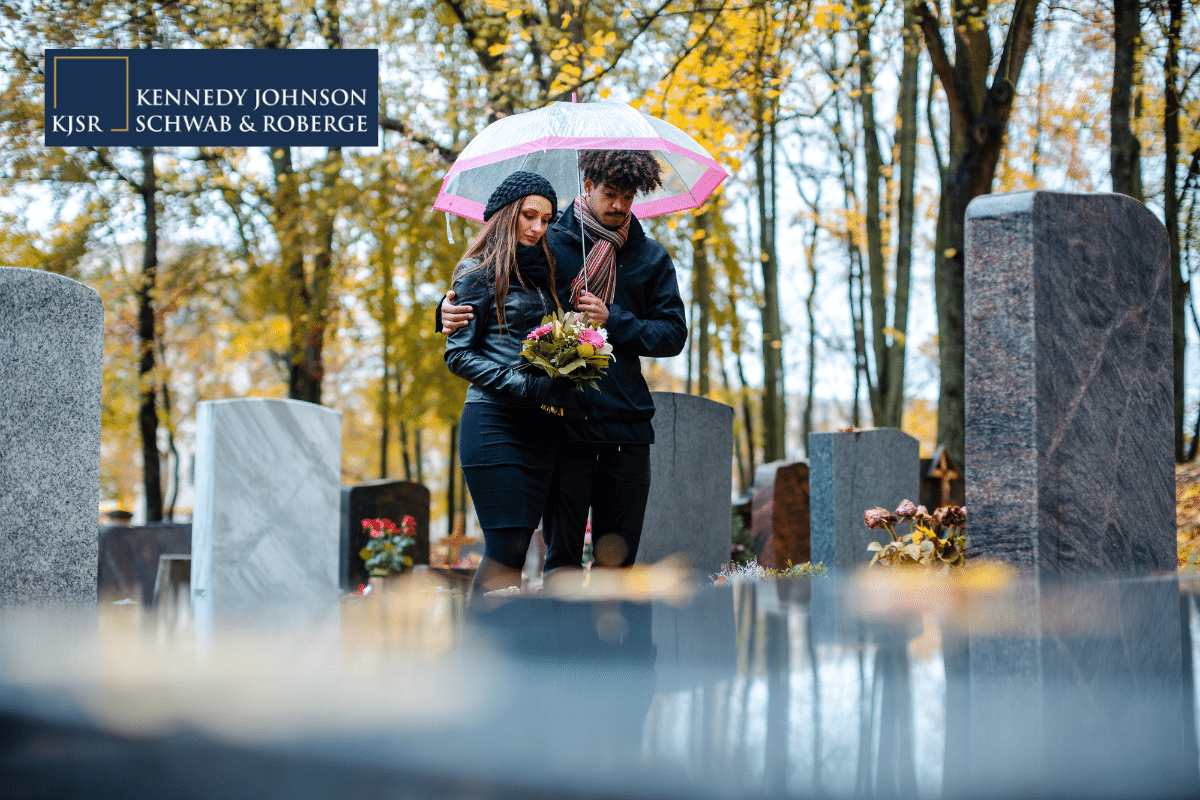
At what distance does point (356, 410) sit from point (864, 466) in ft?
71.7

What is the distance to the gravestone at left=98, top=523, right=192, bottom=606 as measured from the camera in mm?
10359

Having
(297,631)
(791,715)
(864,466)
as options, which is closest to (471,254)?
(297,631)

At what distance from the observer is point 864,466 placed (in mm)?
7387

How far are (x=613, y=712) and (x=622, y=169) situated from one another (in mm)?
2373

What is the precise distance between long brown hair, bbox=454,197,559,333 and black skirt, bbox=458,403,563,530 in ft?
1.04

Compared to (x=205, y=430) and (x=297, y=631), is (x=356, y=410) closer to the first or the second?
(x=205, y=430)

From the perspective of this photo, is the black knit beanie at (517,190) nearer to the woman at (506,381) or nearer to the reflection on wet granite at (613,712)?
the woman at (506,381)

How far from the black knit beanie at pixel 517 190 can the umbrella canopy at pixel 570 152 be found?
0.34 meters

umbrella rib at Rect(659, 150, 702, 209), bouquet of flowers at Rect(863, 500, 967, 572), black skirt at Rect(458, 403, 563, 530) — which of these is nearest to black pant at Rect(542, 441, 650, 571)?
black skirt at Rect(458, 403, 563, 530)

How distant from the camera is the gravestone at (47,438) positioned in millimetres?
3551

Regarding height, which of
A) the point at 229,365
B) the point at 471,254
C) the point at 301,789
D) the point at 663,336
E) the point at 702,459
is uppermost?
the point at 229,365

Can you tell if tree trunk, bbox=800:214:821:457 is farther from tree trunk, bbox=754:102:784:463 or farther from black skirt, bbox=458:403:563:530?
black skirt, bbox=458:403:563:530

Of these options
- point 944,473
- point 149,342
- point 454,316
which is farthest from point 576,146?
point 149,342

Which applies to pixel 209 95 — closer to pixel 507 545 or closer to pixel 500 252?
pixel 500 252
